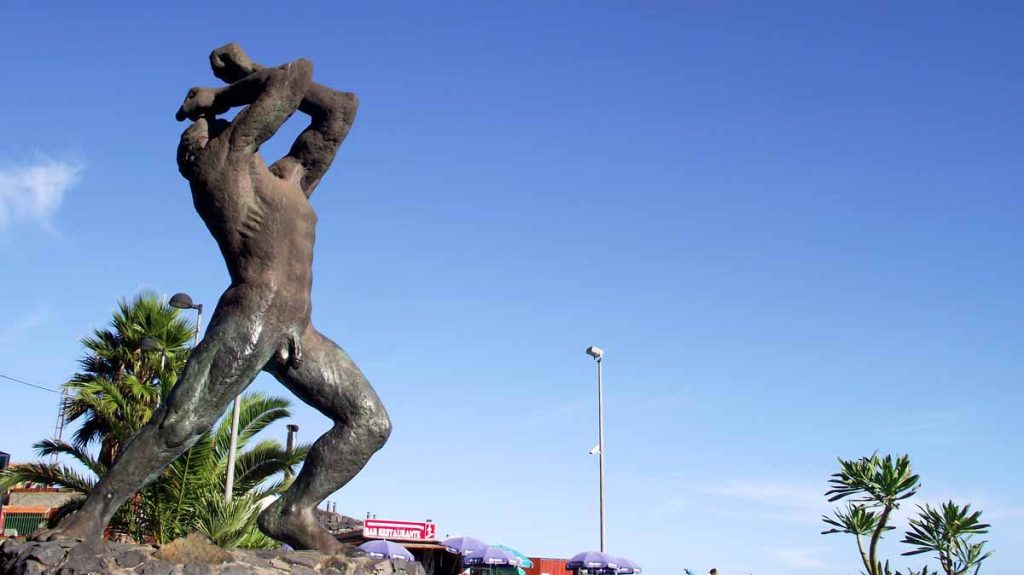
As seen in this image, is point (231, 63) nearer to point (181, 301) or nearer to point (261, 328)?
point (261, 328)

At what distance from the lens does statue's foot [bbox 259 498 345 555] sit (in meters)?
5.38

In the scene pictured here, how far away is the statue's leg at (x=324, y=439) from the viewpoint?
543 centimetres

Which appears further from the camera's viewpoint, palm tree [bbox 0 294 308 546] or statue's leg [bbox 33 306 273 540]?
palm tree [bbox 0 294 308 546]

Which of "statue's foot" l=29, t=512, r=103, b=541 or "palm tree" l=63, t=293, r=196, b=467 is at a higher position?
"palm tree" l=63, t=293, r=196, b=467

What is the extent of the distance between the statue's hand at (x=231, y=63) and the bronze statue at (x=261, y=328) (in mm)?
319

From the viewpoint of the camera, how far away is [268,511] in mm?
5469

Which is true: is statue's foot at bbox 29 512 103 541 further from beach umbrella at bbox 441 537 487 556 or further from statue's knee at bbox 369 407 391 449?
beach umbrella at bbox 441 537 487 556

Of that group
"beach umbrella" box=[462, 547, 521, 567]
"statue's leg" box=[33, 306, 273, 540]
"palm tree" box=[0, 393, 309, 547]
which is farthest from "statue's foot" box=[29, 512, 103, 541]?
"beach umbrella" box=[462, 547, 521, 567]

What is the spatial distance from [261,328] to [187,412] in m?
0.59

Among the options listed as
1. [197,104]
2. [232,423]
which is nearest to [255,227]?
[197,104]

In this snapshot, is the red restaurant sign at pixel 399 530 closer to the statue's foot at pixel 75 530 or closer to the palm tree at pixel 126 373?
the palm tree at pixel 126 373

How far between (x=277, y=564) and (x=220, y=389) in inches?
39.5

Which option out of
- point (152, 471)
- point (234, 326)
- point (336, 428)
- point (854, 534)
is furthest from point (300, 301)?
point (854, 534)

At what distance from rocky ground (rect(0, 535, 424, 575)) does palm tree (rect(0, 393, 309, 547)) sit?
760 cm
